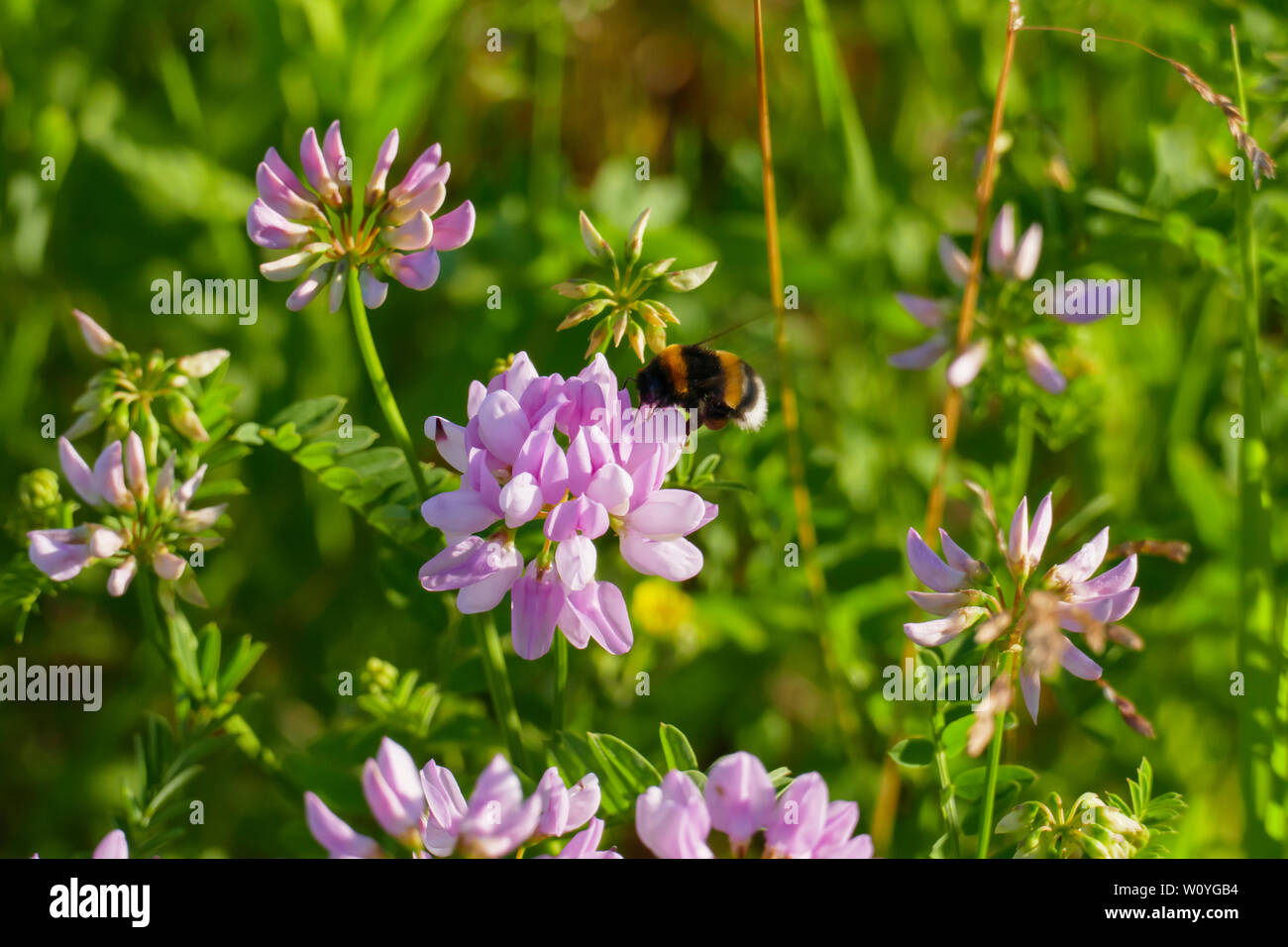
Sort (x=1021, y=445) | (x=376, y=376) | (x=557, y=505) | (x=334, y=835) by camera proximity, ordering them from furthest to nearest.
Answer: (x=1021, y=445)
(x=376, y=376)
(x=557, y=505)
(x=334, y=835)

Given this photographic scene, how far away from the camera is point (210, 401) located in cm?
190

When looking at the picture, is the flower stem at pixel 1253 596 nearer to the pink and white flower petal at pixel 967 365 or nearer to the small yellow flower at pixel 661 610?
the pink and white flower petal at pixel 967 365

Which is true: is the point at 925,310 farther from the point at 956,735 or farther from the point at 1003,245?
the point at 956,735

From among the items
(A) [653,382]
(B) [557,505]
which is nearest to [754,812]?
(B) [557,505]

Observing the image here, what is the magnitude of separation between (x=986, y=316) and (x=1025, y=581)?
0.80 metres

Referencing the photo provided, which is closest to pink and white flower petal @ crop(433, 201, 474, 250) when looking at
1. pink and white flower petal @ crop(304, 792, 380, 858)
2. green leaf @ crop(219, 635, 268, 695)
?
green leaf @ crop(219, 635, 268, 695)

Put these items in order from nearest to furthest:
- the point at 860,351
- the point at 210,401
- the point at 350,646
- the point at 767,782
→ the point at 767,782
the point at 210,401
the point at 350,646
the point at 860,351

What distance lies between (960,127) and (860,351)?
1220 mm

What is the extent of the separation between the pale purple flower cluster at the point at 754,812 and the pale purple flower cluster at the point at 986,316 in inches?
39.7

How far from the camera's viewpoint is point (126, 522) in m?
1.78

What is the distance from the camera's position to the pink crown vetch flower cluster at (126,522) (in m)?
1.71
